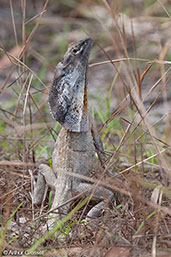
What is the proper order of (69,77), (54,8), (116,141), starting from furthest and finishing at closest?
(54,8)
(116,141)
(69,77)

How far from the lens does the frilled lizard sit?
10.8 ft

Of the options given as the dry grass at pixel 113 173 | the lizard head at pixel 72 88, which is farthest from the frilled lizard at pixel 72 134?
the dry grass at pixel 113 173

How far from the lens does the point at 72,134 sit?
3.50 metres

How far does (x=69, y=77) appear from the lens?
3.31m

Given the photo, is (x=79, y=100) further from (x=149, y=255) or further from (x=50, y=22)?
(x=50, y=22)

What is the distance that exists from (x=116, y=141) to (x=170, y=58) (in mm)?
1987

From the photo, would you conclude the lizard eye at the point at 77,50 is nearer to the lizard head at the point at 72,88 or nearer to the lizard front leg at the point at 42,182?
the lizard head at the point at 72,88

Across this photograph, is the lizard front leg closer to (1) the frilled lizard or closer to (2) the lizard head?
(1) the frilled lizard

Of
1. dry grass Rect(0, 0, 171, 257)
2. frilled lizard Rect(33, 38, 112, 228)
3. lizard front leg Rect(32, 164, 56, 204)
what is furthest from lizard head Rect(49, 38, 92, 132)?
lizard front leg Rect(32, 164, 56, 204)

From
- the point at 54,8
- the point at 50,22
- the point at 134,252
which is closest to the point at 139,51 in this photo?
the point at 50,22

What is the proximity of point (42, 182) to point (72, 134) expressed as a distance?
508 millimetres

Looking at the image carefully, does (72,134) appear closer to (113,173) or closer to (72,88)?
(72,88)

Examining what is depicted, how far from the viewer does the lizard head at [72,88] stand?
326cm

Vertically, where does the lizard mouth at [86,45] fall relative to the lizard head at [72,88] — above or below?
above
